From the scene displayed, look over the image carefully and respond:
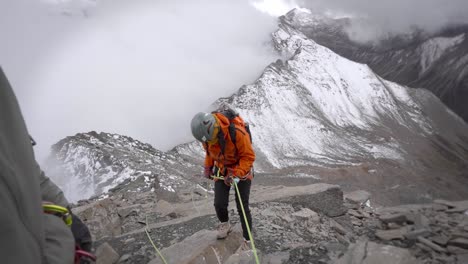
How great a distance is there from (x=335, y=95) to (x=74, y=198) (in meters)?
115

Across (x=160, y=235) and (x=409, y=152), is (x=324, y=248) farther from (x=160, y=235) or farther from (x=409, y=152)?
(x=409, y=152)

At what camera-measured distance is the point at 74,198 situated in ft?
80.7

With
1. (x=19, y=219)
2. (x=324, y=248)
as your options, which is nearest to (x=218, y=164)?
(x=324, y=248)

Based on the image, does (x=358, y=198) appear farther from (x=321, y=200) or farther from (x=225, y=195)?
(x=225, y=195)

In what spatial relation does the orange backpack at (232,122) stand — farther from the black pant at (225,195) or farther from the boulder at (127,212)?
the boulder at (127,212)

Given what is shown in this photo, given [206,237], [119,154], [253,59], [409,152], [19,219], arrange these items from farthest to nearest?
[253,59] < [409,152] < [119,154] < [206,237] < [19,219]

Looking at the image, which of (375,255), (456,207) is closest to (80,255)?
(375,255)

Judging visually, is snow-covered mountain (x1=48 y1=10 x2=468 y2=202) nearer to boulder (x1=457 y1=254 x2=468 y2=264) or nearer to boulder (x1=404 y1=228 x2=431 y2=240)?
boulder (x1=404 y1=228 x2=431 y2=240)

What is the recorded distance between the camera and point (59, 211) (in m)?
2.62

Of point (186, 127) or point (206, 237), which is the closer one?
point (206, 237)

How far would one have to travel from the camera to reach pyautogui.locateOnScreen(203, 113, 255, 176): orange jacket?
578 centimetres

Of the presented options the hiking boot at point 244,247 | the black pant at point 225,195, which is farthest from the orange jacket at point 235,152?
the hiking boot at point 244,247

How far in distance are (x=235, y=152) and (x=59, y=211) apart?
3720mm

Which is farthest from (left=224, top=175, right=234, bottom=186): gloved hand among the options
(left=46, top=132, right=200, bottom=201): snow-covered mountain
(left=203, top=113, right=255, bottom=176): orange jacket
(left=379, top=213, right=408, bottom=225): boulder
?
(left=46, top=132, right=200, bottom=201): snow-covered mountain
